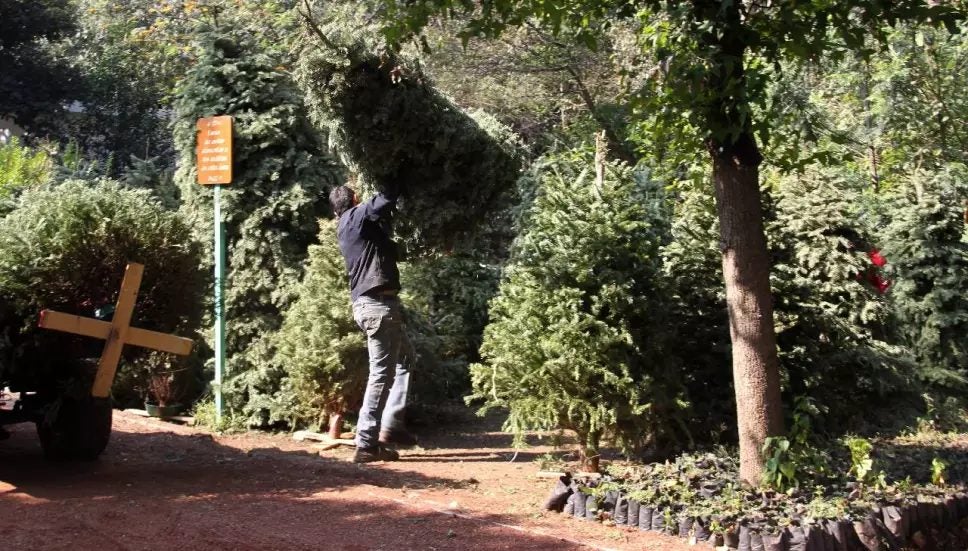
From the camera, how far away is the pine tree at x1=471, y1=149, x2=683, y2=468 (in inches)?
257

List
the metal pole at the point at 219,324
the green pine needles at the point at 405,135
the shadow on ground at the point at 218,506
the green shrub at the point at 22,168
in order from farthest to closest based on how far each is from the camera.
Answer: the green shrub at the point at 22,168
the metal pole at the point at 219,324
the green pine needles at the point at 405,135
the shadow on ground at the point at 218,506

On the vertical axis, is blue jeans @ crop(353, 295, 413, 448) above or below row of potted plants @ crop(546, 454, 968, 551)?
above

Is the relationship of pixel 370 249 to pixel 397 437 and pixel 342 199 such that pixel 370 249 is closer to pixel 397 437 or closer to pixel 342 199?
pixel 342 199

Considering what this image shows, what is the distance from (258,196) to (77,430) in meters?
3.11

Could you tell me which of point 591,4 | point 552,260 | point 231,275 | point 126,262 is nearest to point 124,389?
point 231,275

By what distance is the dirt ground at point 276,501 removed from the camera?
5.02 metres

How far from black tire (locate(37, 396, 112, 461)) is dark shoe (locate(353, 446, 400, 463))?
5.98ft

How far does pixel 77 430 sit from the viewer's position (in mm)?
6789

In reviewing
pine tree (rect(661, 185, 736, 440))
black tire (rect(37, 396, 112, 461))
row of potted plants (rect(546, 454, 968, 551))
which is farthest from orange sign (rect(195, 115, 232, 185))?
row of potted plants (rect(546, 454, 968, 551))

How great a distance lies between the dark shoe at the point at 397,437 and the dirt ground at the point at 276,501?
13cm

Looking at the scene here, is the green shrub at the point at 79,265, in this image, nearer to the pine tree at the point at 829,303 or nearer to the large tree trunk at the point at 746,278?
the large tree trunk at the point at 746,278

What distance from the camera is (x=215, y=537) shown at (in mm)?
4988

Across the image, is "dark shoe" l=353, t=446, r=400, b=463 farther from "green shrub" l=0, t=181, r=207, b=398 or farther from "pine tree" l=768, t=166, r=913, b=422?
"pine tree" l=768, t=166, r=913, b=422

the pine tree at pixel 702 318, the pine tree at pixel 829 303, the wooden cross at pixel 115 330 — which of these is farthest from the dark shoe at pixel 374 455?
the pine tree at pixel 829 303
